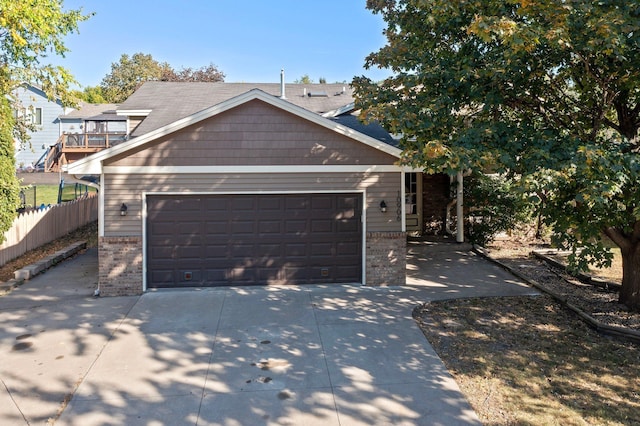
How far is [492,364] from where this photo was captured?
19.4 ft

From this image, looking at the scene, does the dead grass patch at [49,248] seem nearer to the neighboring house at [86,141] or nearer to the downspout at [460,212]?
the neighboring house at [86,141]

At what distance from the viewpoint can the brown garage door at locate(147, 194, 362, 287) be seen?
9383 millimetres

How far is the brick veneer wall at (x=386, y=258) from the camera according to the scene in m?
9.66

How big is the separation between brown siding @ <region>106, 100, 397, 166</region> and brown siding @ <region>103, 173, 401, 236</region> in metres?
0.29

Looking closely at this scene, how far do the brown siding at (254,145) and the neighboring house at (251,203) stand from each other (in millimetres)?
21

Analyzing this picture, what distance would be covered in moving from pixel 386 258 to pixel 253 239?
2916 millimetres

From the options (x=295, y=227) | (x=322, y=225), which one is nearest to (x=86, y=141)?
(x=295, y=227)

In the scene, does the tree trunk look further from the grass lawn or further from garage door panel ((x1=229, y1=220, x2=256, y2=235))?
garage door panel ((x1=229, y1=220, x2=256, y2=235))

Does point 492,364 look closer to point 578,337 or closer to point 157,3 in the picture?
point 578,337

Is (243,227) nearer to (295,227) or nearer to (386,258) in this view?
(295,227)

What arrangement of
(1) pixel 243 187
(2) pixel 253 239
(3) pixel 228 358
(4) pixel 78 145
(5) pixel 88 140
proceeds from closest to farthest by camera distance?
(3) pixel 228 358 → (1) pixel 243 187 → (2) pixel 253 239 → (4) pixel 78 145 → (5) pixel 88 140

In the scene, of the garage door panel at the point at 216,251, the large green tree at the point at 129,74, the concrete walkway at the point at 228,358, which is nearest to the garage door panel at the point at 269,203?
the garage door panel at the point at 216,251

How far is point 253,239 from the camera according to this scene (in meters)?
9.60

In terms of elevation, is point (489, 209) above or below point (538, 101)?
below
